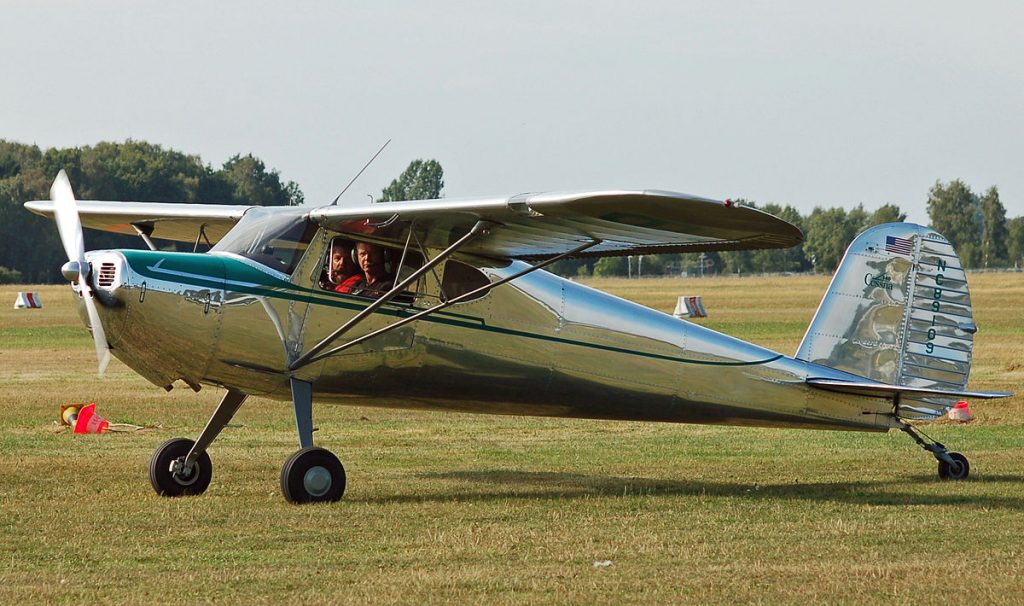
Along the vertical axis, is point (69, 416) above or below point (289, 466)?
below

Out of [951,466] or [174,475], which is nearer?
[174,475]

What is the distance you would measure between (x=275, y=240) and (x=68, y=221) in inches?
63.4

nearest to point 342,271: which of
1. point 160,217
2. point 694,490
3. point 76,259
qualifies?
point 76,259

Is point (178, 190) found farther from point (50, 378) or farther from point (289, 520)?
point (289, 520)

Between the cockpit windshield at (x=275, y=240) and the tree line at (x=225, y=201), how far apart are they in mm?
52165

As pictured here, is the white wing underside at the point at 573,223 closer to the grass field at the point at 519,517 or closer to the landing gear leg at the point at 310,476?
the landing gear leg at the point at 310,476

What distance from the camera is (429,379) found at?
37.3ft

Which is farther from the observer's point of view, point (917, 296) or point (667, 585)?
point (917, 296)

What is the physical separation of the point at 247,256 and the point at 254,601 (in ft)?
14.0

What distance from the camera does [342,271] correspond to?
11.0 meters

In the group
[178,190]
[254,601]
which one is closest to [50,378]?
[254,601]

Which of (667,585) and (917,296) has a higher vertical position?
(917,296)

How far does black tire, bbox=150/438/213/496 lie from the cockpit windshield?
166cm

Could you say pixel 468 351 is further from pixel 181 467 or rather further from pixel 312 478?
pixel 181 467
